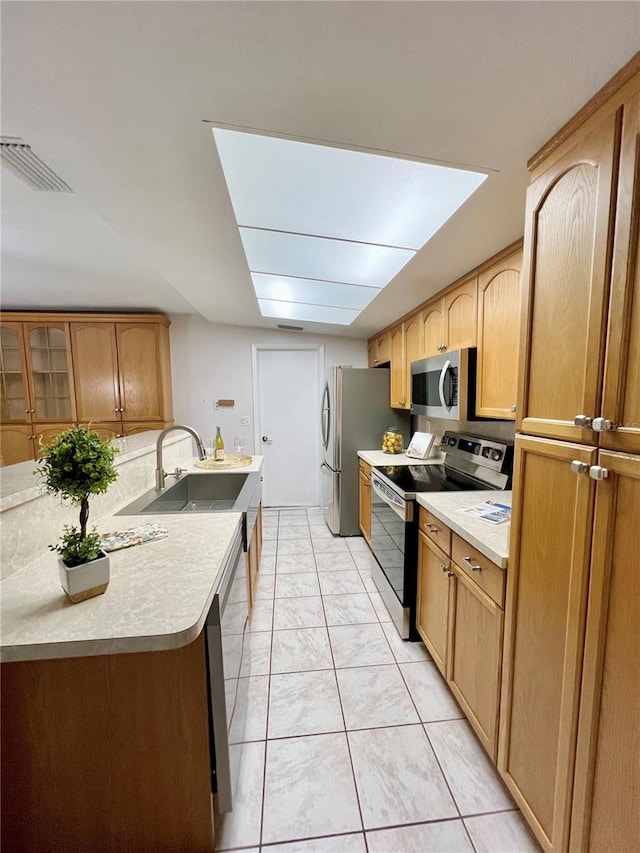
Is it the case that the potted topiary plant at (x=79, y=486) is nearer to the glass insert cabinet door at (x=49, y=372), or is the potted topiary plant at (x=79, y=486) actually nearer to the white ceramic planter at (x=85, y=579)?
the white ceramic planter at (x=85, y=579)

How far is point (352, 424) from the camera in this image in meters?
3.30

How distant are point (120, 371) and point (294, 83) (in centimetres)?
343

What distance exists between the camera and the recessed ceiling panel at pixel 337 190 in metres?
1.14

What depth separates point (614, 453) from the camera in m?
0.78

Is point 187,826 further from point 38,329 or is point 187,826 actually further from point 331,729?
point 38,329

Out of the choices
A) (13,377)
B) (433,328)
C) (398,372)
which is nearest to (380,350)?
(398,372)

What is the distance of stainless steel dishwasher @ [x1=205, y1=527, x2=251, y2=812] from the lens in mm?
934

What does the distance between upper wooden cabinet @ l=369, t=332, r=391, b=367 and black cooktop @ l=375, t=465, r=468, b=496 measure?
4.18ft

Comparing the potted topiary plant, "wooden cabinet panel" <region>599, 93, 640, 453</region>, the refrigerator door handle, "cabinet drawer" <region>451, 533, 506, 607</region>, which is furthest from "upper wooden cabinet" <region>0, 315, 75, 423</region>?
"wooden cabinet panel" <region>599, 93, 640, 453</region>

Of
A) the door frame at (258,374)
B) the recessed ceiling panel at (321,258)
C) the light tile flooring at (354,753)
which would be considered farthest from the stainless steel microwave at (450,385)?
the door frame at (258,374)

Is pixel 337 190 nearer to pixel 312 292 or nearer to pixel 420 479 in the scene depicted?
pixel 312 292

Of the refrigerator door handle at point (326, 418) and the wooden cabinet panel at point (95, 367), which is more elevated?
the wooden cabinet panel at point (95, 367)

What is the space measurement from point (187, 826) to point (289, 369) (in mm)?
3721

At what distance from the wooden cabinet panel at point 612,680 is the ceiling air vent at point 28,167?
202 centimetres
